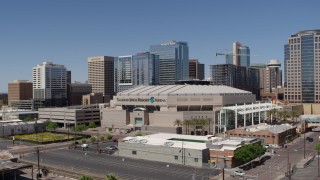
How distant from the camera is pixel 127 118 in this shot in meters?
191

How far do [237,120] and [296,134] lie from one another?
27726 mm

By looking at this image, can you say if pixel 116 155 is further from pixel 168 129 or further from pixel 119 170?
pixel 168 129

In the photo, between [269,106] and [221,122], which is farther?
[269,106]

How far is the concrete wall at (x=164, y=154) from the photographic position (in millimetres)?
104062

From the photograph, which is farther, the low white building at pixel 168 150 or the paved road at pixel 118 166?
the low white building at pixel 168 150

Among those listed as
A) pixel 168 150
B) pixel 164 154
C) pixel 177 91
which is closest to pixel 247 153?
pixel 168 150

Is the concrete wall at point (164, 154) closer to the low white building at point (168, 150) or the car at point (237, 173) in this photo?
the low white building at point (168, 150)

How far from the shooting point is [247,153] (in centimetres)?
10219

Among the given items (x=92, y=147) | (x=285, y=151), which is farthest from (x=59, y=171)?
(x=285, y=151)

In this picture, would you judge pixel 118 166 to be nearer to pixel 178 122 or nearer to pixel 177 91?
pixel 178 122

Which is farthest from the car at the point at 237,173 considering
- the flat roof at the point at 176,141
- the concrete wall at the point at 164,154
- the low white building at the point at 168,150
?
the flat roof at the point at 176,141

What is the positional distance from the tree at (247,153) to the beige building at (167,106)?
6078cm

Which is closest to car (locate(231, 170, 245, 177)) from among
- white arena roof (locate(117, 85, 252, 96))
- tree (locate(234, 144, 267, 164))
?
tree (locate(234, 144, 267, 164))

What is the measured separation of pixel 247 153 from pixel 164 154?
23.5 meters
